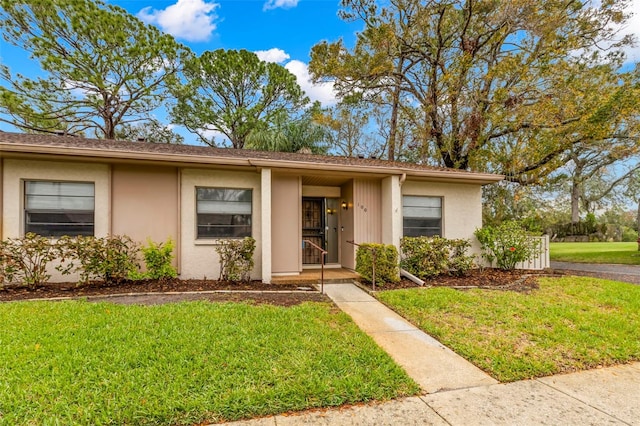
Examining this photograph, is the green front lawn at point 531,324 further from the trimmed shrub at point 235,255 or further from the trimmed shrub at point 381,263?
the trimmed shrub at point 235,255

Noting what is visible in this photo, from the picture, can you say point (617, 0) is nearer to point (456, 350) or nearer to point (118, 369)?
point (456, 350)

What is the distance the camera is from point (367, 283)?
23.3ft

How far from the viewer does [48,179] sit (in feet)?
20.8

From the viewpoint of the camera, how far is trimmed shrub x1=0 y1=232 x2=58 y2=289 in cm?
560

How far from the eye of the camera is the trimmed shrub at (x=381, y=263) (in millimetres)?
6812

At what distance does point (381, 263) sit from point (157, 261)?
4825 mm

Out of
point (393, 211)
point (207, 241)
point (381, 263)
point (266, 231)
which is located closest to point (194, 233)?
point (207, 241)

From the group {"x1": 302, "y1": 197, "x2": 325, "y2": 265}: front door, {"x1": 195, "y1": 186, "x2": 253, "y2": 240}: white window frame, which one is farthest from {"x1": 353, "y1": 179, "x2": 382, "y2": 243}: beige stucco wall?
{"x1": 195, "y1": 186, "x2": 253, "y2": 240}: white window frame

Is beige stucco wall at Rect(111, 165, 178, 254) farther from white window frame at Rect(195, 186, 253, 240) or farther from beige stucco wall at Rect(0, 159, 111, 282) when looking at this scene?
white window frame at Rect(195, 186, 253, 240)

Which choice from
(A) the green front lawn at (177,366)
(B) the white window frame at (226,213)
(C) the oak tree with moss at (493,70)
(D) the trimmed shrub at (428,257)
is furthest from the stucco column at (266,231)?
(C) the oak tree with moss at (493,70)

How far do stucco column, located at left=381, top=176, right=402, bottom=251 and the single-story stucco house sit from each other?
0.03 meters

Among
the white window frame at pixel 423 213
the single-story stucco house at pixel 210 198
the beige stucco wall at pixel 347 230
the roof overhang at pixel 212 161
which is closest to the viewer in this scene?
the roof overhang at pixel 212 161

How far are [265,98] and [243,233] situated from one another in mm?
12754

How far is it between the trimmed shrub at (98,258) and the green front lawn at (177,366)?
1.62 metres
